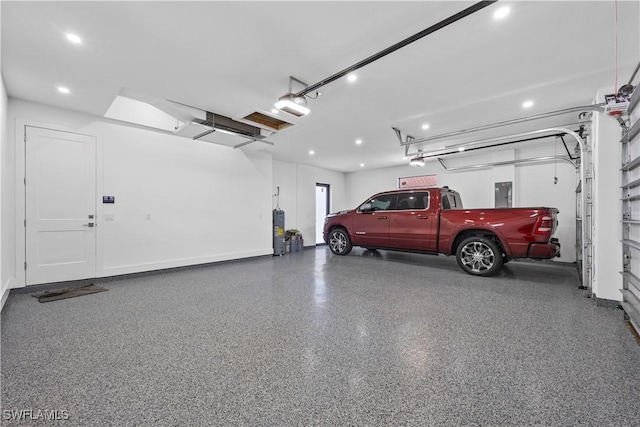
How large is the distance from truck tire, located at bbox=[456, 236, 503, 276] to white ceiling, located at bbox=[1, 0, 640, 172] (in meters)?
2.27

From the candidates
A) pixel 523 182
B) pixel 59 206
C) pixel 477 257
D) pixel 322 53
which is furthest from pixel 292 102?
pixel 523 182

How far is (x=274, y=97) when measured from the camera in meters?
3.73

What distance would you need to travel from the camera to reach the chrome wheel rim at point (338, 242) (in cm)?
703

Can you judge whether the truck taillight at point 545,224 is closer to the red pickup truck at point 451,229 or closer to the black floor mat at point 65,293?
the red pickup truck at point 451,229

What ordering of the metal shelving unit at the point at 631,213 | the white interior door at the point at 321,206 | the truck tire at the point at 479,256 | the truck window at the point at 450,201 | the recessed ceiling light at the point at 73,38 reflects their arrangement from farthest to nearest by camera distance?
the white interior door at the point at 321,206, the truck window at the point at 450,201, the truck tire at the point at 479,256, the metal shelving unit at the point at 631,213, the recessed ceiling light at the point at 73,38

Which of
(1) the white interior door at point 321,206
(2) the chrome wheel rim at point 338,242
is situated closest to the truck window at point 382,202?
(2) the chrome wheel rim at point 338,242

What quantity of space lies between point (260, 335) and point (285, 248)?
201 inches

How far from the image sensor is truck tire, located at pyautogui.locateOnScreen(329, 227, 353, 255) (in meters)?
6.94

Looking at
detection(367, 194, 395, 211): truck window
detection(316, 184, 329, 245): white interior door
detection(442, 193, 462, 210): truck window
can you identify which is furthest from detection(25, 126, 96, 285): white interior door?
detection(442, 193, 462, 210): truck window

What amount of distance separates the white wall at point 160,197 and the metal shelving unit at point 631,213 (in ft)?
20.7

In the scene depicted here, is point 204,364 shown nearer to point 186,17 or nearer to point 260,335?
point 260,335

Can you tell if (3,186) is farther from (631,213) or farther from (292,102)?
(631,213)

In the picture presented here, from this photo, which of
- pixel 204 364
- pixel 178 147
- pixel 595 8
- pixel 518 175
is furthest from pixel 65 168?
pixel 518 175

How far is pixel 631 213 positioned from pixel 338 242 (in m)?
5.27
